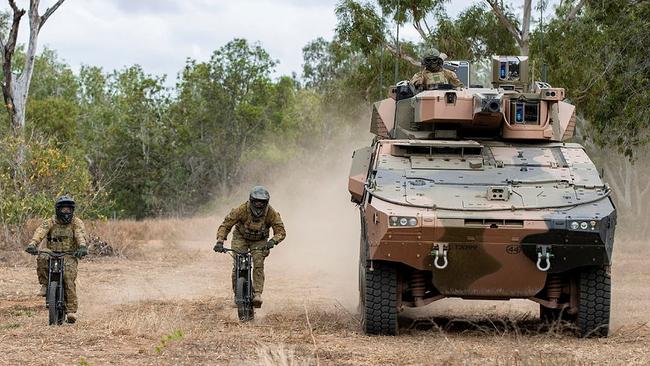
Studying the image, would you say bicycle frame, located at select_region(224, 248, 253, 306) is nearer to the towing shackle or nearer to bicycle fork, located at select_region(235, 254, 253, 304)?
bicycle fork, located at select_region(235, 254, 253, 304)

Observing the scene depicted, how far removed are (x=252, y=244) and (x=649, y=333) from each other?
13.5 ft

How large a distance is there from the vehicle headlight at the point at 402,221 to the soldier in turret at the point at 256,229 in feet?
6.88

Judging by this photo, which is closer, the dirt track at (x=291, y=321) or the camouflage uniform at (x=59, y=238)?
the dirt track at (x=291, y=321)

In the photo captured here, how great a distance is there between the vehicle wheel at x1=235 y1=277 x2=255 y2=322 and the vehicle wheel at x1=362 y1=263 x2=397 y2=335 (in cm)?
161

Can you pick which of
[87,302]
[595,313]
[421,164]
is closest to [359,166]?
[421,164]

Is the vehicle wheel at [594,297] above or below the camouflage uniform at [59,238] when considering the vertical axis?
below

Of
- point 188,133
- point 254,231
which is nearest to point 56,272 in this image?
point 254,231

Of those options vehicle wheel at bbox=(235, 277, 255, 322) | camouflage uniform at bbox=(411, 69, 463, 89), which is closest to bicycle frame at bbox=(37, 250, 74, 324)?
vehicle wheel at bbox=(235, 277, 255, 322)

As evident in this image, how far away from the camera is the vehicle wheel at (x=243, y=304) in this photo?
494 inches

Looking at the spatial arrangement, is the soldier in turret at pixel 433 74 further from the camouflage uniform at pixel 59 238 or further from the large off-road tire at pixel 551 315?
the camouflage uniform at pixel 59 238

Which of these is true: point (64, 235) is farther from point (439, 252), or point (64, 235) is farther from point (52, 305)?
point (439, 252)

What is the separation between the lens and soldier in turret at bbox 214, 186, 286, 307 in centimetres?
→ 1277

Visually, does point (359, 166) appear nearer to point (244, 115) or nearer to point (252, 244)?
point (252, 244)

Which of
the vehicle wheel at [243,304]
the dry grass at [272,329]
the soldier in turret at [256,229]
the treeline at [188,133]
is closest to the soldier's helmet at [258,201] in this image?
the soldier in turret at [256,229]
